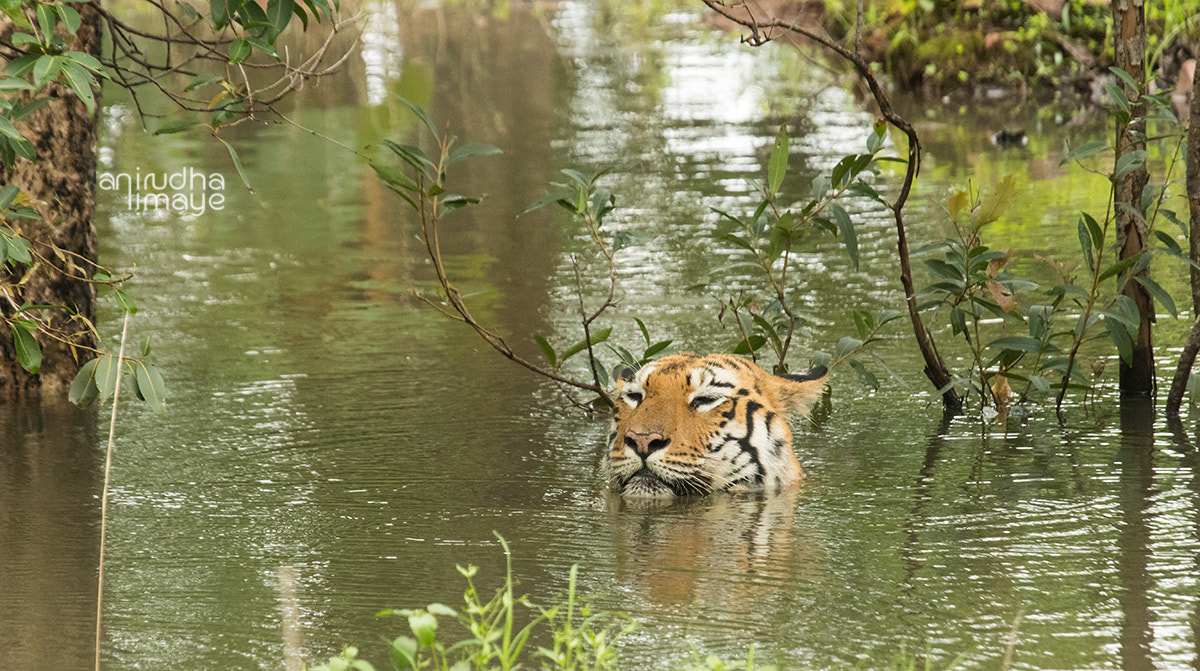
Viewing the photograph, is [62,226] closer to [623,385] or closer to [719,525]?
[623,385]

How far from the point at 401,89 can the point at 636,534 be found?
13835 mm

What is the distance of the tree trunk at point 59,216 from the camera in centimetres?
618

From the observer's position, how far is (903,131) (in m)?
5.48

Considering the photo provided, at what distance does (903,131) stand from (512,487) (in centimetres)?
205

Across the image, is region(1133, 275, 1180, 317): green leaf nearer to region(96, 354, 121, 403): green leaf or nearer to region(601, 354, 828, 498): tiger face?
region(601, 354, 828, 498): tiger face

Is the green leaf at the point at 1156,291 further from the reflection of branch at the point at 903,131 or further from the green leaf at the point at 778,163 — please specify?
the green leaf at the point at 778,163

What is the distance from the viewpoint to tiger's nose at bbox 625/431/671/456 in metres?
4.78

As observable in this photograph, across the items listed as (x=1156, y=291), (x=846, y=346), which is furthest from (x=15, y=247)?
(x=1156, y=291)

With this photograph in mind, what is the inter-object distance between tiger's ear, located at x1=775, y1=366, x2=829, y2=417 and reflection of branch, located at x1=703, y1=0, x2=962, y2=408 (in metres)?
0.53

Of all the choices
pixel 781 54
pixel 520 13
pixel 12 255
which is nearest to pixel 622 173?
pixel 12 255

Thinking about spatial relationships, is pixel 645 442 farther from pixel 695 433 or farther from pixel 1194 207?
pixel 1194 207

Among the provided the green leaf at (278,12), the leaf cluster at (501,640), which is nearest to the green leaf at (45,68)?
the green leaf at (278,12)

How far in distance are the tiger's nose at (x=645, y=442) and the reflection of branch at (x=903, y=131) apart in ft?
4.01

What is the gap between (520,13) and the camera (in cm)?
2753
